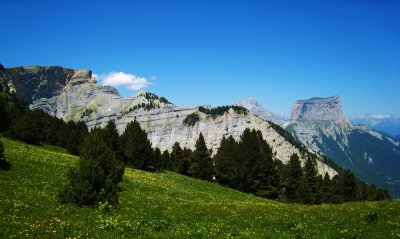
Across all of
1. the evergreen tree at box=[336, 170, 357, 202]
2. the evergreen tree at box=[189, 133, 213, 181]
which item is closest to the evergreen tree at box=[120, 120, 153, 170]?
the evergreen tree at box=[189, 133, 213, 181]

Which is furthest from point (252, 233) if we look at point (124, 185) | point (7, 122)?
point (7, 122)

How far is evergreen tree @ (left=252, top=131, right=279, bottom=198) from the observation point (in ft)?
244

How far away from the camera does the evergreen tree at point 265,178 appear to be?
74225mm

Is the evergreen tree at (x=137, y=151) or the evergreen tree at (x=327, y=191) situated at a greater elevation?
the evergreen tree at (x=137, y=151)

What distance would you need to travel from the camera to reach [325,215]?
1038 inches

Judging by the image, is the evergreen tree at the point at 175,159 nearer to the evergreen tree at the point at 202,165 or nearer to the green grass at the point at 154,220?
the evergreen tree at the point at 202,165

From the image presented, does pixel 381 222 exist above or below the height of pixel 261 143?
below

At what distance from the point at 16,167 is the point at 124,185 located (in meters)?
10.9

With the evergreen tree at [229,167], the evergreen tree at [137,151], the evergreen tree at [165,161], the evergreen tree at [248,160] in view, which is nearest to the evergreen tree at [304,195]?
the evergreen tree at [248,160]

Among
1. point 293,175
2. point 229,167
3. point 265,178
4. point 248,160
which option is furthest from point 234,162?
point 293,175

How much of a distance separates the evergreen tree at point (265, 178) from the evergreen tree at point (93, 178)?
173 feet

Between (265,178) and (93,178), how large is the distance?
186ft

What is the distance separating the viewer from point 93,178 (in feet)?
76.7

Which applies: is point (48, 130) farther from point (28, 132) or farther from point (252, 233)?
point (252, 233)
